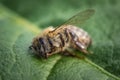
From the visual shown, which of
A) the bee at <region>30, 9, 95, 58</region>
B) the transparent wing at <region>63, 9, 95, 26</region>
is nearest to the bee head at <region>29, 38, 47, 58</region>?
the bee at <region>30, 9, 95, 58</region>

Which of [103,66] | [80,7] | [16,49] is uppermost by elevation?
[80,7]

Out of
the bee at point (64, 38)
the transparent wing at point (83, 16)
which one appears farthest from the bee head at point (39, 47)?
the transparent wing at point (83, 16)

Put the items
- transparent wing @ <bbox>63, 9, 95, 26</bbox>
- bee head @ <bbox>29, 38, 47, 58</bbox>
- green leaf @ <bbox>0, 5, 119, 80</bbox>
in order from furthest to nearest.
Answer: transparent wing @ <bbox>63, 9, 95, 26</bbox>
bee head @ <bbox>29, 38, 47, 58</bbox>
green leaf @ <bbox>0, 5, 119, 80</bbox>

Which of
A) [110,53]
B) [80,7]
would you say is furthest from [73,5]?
[110,53]

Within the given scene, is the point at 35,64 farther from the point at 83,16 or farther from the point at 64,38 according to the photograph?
the point at 83,16

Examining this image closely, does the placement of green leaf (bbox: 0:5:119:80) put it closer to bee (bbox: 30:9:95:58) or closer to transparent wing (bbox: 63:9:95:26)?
bee (bbox: 30:9:95:58)

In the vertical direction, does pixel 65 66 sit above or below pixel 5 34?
below

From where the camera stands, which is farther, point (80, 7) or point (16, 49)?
point (80, 7)

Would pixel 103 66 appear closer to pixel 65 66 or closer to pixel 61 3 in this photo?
pixel 65 66
